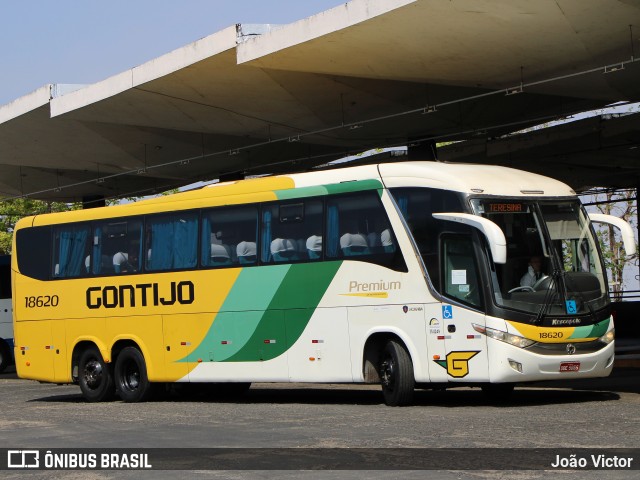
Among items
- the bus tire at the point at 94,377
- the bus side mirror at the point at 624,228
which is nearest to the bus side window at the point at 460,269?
the bus side mirror at the point at 624,228

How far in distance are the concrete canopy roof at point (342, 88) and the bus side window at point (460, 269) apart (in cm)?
506

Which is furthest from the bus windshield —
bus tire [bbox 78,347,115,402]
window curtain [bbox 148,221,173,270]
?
bus tire [bbox 78,347,115,402]

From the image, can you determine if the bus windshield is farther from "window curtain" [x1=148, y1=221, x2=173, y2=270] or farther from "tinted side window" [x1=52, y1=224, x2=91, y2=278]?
"tinted side window" [x1=52, y1=224, x2=91, y2=278]

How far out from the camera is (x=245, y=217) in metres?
18.9

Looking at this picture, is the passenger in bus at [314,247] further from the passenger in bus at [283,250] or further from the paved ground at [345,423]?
the paved ground at [345,423]

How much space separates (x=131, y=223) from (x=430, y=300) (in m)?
6.36

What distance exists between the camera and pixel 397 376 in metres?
16.7

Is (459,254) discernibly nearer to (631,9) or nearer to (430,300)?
(430,300)

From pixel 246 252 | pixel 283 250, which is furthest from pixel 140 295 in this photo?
pixel 283 250

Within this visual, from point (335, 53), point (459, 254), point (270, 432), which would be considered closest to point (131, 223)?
point (335, 53)

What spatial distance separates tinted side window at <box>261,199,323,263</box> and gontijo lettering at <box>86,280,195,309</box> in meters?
1.85

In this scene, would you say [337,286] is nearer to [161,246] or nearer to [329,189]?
[329,189]

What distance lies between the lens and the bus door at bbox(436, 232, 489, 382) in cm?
1598

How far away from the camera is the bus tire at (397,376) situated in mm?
16594
